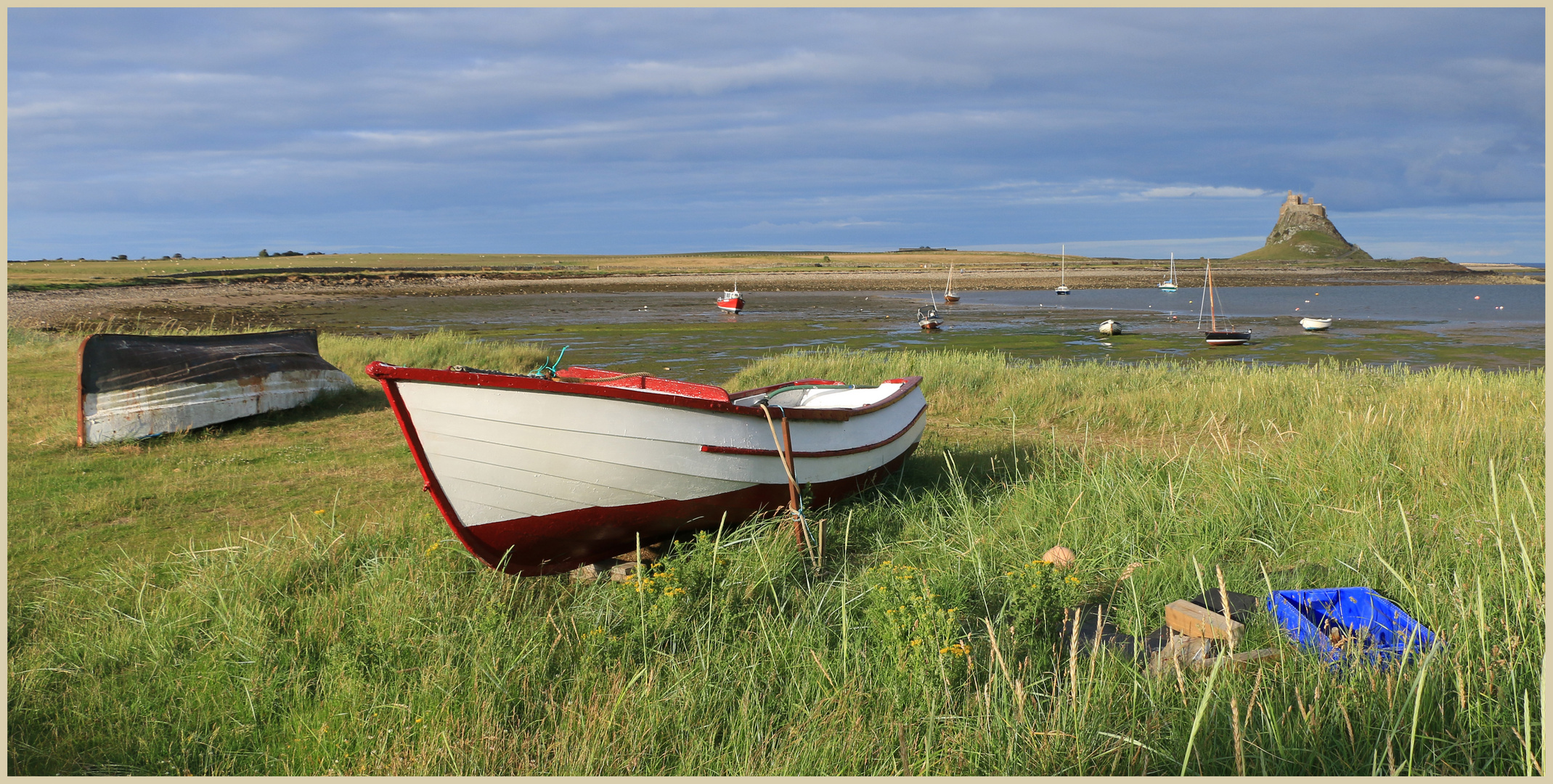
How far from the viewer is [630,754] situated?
11.6ft

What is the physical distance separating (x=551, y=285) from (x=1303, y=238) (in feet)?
512

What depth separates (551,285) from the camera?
77.9 meters

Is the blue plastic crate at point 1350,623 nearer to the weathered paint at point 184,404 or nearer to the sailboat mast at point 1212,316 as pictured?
the weathered paint at point 184,404

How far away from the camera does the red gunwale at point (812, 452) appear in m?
5.95

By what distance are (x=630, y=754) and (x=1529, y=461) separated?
730cm

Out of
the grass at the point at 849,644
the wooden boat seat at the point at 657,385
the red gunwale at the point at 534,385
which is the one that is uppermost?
the red gunwale at the point at 534,385

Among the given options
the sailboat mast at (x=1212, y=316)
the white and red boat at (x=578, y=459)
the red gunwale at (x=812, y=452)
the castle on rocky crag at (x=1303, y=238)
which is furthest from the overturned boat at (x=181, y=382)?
the castle on rocky crag at (x=1303, y=238)

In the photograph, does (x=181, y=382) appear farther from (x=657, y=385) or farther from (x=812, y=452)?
(x=812, y=452)

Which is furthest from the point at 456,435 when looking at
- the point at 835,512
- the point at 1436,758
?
the point at 1436,758

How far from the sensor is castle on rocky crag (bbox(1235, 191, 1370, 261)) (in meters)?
165

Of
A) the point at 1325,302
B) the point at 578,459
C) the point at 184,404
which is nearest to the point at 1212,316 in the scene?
the point at 184,404

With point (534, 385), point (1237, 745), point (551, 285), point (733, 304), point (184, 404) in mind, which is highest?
point (551, 285)

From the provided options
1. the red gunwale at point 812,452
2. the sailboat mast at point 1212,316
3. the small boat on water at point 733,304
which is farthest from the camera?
the small boat on water at point 733,304

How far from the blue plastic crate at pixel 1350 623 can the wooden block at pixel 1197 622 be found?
0.21m
